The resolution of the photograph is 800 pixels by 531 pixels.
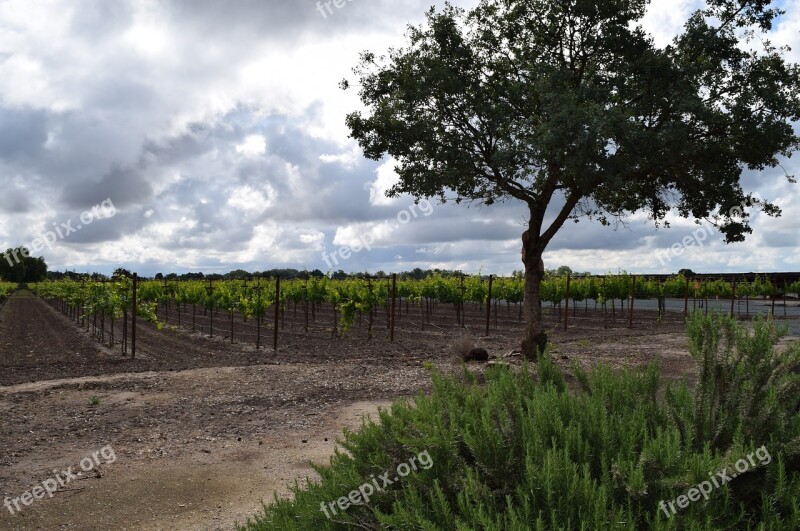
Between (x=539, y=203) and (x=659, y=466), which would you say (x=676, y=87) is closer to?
(x=539, y=203)

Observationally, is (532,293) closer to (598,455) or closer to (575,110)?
(575,110)

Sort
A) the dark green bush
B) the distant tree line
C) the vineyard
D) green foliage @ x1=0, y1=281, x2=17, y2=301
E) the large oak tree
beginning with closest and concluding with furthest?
the dark green bush → the large oak tree → the vineyard → green foliage @ x1=0, y1=281, x2=17, y2=301 → the distant tree line

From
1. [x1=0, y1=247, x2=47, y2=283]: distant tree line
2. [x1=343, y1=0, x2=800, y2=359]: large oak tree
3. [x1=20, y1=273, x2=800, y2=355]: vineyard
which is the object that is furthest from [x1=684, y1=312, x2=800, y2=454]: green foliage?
[x1=0, y1=247, x2=47, y2=283]: distant tree line

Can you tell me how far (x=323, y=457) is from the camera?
24.9ft

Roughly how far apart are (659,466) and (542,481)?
43 centimetres

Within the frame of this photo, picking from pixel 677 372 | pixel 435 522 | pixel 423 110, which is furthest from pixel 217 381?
pixel 435 522

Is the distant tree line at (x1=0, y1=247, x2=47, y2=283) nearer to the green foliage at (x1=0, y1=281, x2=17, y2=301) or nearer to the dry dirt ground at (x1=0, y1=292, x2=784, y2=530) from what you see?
the green foliage at (x1=0, y1=281, x2=17, y2=301)

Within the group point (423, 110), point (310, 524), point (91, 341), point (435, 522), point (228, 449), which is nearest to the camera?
point (435, 522)

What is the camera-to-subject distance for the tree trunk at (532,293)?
15.6 m

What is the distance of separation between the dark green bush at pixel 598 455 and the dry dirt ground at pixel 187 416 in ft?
2.72

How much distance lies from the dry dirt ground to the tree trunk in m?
0.66

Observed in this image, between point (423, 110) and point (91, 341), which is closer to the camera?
point (423, 110)

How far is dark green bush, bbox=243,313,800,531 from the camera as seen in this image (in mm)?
2146

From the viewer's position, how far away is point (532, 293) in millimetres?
15852
